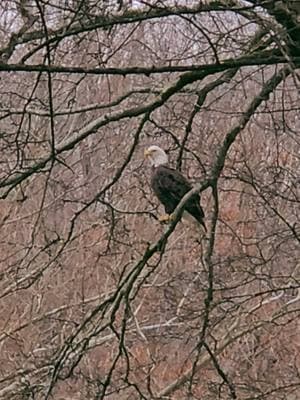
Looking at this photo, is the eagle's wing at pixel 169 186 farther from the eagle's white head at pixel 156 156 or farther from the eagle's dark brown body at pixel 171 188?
the eagle's white head at pixel 156 156

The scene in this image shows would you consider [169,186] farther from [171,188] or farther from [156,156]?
[156,156]

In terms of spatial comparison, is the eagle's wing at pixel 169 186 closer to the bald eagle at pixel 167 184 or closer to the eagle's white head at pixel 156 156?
the bald eagle at pixel 167 184

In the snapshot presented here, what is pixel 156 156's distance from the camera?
6.68 metres

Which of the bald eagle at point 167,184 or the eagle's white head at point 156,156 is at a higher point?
the eagle's white head at point 156,156

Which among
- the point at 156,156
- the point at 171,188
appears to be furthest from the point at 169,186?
the point at 156,156

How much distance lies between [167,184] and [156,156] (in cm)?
52

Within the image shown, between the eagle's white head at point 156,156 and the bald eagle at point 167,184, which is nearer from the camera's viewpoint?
the bald eagle at point 167,184

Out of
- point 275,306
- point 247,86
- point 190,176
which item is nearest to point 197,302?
point 190,176

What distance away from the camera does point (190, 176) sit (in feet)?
19.4

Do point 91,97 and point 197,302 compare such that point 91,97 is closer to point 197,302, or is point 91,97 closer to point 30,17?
point 197,302

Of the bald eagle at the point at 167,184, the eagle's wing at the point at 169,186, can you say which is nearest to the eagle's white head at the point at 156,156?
the bald eagle at the point at 167,184

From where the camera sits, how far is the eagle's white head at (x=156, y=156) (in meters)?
6.62

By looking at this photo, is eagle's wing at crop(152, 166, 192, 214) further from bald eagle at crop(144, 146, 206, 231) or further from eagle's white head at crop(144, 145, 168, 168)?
eagle's white head at crop(144, 145, 168, 168)

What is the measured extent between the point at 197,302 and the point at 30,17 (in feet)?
8.36
